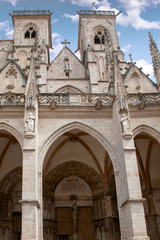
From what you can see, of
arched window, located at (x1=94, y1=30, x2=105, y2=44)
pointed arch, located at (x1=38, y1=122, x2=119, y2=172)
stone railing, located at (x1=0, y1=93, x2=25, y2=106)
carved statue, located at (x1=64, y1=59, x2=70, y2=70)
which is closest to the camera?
pointed arch, located at (x1=38, y1=122, x2=119, y2=172)

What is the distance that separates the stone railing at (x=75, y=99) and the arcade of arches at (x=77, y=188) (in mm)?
1757

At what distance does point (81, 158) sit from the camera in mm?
13227

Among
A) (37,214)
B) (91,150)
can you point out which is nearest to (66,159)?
(91,150)

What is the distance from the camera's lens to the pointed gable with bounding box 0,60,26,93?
45.5 ft

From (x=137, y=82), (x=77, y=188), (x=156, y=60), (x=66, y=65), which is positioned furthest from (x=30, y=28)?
(x=77, y=188)

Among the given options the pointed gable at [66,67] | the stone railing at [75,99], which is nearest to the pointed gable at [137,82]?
the stone railing at [75,99]

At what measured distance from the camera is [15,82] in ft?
46.3

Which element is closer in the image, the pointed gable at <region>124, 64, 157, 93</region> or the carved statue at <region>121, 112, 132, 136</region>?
the carved statue at <region>121, 112, 132, 136</region>

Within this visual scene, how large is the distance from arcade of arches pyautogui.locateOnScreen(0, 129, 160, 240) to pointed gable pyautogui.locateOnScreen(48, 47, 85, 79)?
7791 millimetres

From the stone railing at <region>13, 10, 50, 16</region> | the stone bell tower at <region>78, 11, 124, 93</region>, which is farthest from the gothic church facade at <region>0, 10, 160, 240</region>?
the stone railing at <region>13, 10, 50, 16</region>

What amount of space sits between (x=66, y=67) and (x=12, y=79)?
19.3 feet

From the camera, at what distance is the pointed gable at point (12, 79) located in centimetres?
1388

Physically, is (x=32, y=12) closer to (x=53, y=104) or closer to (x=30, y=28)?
(x=30, y=28)

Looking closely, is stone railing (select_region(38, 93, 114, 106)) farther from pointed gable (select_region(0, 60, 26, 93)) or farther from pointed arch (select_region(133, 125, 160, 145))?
pointed gable (select_region(0, 60, 26, 93))
